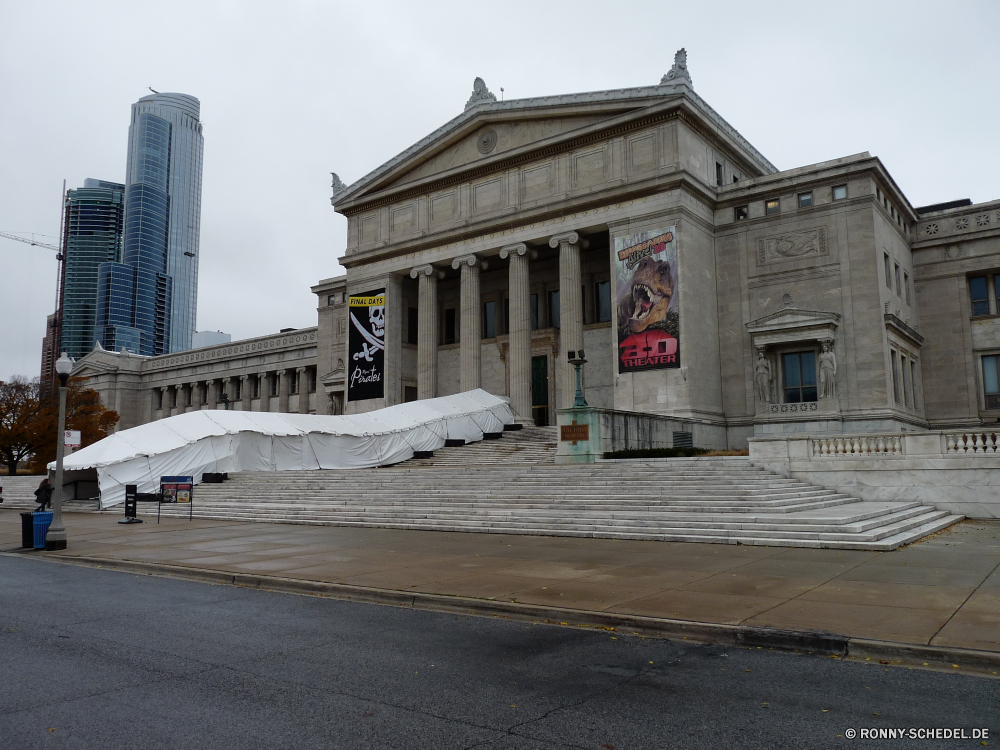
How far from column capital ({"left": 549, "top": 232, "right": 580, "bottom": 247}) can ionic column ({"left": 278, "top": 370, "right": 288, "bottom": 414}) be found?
1485 inches

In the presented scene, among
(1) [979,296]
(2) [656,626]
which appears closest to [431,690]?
(2) [656,626]

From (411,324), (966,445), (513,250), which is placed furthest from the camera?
(411,324)

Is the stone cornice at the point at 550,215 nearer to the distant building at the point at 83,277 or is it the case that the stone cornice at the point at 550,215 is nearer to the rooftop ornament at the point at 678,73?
the rooftop ornament at the point at 678,73

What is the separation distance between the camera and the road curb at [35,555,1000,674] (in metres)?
7.50

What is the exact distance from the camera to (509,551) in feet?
53.5

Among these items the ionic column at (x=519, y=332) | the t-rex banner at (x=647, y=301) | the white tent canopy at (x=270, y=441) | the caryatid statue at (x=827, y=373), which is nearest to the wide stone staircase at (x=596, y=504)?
the white tent canopy at (x=270, y=441)

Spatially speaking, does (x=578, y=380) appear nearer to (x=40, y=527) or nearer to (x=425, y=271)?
(x=40, y=527)

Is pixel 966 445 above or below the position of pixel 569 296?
below

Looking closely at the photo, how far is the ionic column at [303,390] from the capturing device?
70.5 meters

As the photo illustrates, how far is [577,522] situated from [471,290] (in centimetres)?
2989

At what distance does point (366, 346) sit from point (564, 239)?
15707mm

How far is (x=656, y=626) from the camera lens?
8.99 meters

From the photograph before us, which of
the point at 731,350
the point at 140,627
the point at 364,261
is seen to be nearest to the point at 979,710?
the point at 140,627

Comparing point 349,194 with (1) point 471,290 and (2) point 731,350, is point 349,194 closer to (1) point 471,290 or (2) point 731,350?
(1) point 471,290
